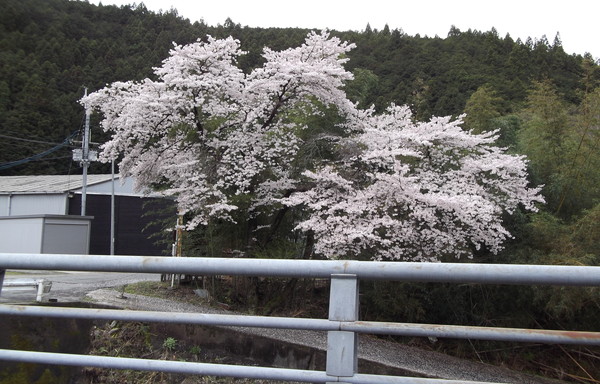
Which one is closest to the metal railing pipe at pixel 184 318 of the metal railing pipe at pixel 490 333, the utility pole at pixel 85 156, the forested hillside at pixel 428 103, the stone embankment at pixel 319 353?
the metal railing pipe at pixel 490 333

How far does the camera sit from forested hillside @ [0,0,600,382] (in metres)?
10.0

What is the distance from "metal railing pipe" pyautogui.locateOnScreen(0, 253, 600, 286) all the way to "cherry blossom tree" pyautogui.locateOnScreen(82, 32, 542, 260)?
7.25 meters

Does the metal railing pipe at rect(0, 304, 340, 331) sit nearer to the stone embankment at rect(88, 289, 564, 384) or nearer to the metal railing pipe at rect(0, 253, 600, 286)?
the metal railing pipe at rect(0, 253, 600, 286)

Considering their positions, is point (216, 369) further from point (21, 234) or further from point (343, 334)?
point (21, 234)

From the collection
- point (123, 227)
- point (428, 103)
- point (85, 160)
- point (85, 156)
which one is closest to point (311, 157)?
point (428, 103)

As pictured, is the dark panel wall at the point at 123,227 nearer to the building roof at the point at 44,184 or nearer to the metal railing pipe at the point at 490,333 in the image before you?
the building roof at the point at 44,184

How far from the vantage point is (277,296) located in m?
10.6

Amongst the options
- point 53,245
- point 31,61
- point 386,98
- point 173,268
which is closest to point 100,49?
point 31,61

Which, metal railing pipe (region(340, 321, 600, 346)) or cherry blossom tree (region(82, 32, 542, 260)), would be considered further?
cherry blossom tree (region(82, 32, 542, 260))

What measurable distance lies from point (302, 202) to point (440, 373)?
3.72m

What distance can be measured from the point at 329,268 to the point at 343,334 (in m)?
0.20

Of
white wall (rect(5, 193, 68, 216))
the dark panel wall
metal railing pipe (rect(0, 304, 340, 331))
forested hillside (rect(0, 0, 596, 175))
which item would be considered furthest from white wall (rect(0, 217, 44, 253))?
metal railing pipe (rect(0, 304, 340, 331))

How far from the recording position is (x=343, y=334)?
1666mm

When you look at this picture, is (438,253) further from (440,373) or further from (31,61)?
(31,61)
